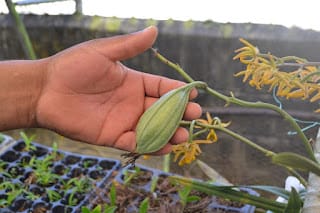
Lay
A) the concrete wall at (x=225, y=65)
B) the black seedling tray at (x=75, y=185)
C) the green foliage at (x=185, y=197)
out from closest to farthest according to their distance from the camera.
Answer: the green foliage at (x=185, y=197) → the black seedling tray at (x=75, y=185) → the concrete wall at (x=225, y=65)

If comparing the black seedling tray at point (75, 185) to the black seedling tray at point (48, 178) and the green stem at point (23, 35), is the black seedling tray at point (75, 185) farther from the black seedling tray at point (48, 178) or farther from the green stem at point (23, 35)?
the green stem at point (23, 35)

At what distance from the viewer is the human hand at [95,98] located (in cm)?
72

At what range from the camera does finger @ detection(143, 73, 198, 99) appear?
735mm

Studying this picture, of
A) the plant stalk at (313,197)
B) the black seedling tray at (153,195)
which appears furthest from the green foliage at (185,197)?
the plant stalk at (313,197)

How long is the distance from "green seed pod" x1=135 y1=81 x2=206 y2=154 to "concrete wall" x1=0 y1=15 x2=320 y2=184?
0.79 meters

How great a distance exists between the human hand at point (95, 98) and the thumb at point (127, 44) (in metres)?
0.02

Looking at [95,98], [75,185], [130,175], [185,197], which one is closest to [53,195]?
[75,185]

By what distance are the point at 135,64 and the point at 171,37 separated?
14 centimetres

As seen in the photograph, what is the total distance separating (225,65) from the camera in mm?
1381

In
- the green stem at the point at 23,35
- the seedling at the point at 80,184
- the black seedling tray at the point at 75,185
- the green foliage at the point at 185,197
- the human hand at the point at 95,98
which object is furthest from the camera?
the green stem at the point at 23,35

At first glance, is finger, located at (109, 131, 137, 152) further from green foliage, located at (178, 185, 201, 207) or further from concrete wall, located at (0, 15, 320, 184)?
concrete wall, located at (0, 15, 320, 184)

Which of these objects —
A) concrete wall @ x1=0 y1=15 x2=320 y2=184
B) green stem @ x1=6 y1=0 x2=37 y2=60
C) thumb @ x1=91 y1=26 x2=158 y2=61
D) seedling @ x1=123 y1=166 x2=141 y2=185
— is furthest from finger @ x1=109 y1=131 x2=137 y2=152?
green stem @ x1=6 y1=0 x2=37 y2=60

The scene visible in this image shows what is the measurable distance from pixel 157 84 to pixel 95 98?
88mm

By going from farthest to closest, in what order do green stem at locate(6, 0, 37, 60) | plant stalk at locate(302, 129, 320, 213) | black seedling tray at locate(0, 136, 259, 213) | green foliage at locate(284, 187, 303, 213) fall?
1. green stem at locate(6, 0, 37, 60)
2. black seedling tray at locate(0, 136, 259, 213)
3. green foliage at locate(284, 187, 303, 213)
4. plant stalk at locate(302, 129, 320, 213)
